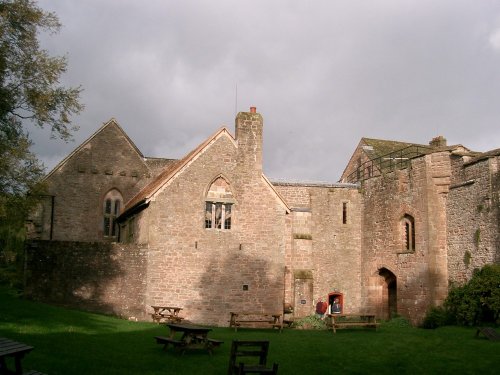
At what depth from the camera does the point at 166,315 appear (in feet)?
84.4

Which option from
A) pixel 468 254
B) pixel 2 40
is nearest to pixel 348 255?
pixel 468 254

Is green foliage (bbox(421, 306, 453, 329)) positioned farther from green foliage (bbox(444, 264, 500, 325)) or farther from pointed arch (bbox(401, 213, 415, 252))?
pointed arch (bbox(401, 213, 415, 252))

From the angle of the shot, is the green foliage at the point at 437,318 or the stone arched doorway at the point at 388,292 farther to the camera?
the stone arched doorway at the point at 388,292

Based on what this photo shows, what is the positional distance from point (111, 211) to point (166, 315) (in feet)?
37.5

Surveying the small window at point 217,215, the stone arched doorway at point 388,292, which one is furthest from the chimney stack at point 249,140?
the stone arched doorway at point 388,292

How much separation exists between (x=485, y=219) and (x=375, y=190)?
742 centimetres

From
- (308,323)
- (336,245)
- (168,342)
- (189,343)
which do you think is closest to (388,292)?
(336,245)

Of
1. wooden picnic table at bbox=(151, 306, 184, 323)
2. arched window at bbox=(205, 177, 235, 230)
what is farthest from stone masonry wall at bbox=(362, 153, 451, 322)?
wooden picnic table at bbox=(151, 306, 184, 323)

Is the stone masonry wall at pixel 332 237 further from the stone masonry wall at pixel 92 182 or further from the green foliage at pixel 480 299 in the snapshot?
the stone masonry wall at pixel 92 182

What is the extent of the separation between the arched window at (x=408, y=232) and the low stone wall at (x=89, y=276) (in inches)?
540

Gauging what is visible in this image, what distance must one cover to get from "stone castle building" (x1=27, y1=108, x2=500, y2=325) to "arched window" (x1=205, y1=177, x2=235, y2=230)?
49mm

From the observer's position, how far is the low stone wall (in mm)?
25156

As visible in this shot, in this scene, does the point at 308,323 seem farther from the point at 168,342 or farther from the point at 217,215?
the point at 168,342

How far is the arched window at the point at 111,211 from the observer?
1369 inches
